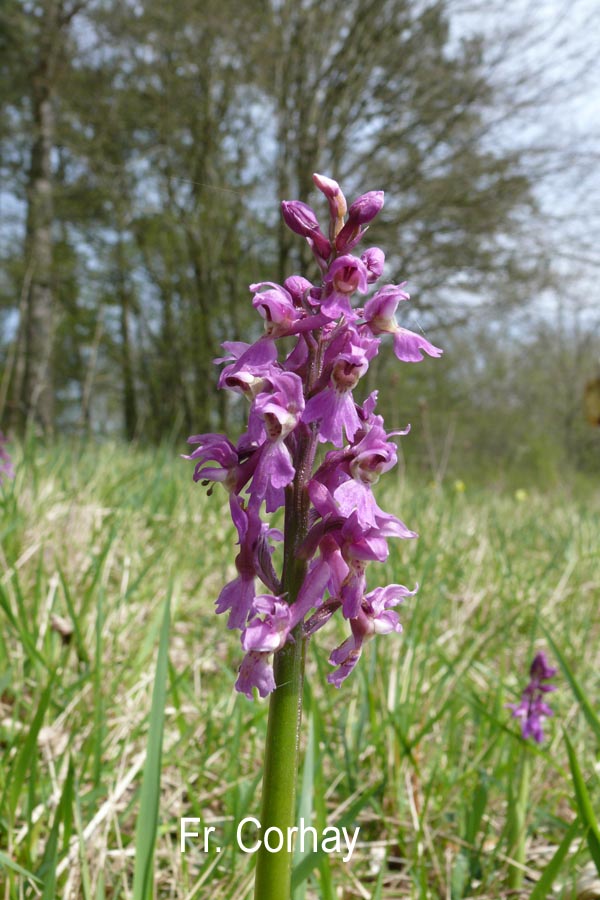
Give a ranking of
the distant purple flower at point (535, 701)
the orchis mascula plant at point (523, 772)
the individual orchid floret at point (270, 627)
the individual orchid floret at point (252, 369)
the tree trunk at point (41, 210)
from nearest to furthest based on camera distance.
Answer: the individual orchid floret at point (270, 627)
the individual orchid floret at point (252, 369)
the orchis mascula plant at point (523, 772)
the distant purple flower at point (535, 701)
the tree trunk at point (41, 210)

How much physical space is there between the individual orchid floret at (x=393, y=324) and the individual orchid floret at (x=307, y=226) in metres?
0.09

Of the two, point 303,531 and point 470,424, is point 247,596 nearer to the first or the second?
point 303,531

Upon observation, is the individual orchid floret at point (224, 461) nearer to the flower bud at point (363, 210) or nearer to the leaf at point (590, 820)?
the flower bud at point (363, 210)

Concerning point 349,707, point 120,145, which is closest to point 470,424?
point 120,145

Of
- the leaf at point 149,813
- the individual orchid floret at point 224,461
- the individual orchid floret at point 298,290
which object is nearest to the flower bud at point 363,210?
the individual orchid floret at point 298,290

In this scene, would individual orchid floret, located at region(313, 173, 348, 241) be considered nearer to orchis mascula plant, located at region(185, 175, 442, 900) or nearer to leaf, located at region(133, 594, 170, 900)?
orchis mascula plant, located at region(185, 175, 442, 900)

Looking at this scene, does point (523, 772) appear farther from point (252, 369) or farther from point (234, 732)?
point (252, 369)

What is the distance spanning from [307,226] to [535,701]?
155 centimetres

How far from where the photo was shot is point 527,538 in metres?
5.10

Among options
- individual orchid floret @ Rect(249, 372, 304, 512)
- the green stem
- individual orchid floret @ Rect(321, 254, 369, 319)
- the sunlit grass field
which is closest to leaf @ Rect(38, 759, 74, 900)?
the sunlit grass field

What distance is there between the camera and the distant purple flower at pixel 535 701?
2025 mm

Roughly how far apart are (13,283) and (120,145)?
15.0ft

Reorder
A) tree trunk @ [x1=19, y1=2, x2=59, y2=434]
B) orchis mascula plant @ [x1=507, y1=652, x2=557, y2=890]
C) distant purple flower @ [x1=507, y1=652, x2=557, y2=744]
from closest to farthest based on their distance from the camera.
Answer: orchis mascula plant @ [x1=507, y1=652, x2=557, y2=890]
distant purple flower @ [x1=507, y1=652, x2=557, y2=744]
tree trunk @ [x1=19, y1=2, x2=59, y2=434]

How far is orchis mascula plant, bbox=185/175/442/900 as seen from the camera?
0.89 m
